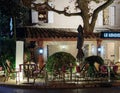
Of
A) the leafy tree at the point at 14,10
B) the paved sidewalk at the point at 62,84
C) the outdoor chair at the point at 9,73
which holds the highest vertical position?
the leafy tree at the point at 14,10

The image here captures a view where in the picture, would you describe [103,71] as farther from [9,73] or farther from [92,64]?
[9,73]

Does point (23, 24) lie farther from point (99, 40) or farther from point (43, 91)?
point (43, 91)

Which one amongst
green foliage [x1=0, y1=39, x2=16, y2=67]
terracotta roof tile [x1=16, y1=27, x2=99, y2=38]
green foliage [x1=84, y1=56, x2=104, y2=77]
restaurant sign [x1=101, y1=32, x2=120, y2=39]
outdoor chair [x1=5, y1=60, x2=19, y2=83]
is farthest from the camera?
restaurant sign [x1=101, y1=32, x2=120, y2=39]

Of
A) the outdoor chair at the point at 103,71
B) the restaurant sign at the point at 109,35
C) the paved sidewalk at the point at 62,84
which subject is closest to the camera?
the paved sidewalk at the point at 62,84

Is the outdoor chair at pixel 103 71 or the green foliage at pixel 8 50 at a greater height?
the green foliage at pixel 8 50

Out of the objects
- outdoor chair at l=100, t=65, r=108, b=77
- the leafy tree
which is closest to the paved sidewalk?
outdoor chair at l=100, t=65, r=108, b=77

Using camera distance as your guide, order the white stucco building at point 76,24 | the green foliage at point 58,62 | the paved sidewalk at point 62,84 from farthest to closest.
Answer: the white stucco building at point 76,24
the green foliage at point 58,62
the paved sidewalk at point 62,84

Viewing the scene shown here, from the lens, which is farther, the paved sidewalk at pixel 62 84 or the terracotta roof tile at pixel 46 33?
the terracotta roof tile at pixel 46 33

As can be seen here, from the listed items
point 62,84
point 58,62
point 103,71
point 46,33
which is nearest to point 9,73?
point 58,62

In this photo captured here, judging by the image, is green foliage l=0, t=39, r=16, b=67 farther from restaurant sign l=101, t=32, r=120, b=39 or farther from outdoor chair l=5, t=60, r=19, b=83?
restaurant sign l=101, t=32, r=120, b=39

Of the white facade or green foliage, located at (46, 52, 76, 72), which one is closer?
green foliage, located at (46, 52, 76, 72)

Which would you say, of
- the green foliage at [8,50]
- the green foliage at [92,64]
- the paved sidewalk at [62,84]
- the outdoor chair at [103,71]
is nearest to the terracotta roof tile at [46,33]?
the green foliage at [8,50]

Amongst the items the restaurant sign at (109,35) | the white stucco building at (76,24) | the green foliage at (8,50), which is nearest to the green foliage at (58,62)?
the green foliage at (8,50)

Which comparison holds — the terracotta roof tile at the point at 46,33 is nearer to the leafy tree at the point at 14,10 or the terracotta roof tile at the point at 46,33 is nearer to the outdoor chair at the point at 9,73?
the leafy tree at the point at 14,10
